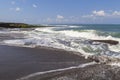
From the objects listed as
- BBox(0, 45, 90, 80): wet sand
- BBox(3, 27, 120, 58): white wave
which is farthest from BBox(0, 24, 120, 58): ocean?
BBox(0, 45, 90, 80): wet sand

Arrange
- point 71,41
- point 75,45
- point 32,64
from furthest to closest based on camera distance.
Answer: point 71,41
point 75,45
point 32,64

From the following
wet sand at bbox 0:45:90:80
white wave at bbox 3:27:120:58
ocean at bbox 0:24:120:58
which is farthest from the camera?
ocean at bbox 0:24:120:58

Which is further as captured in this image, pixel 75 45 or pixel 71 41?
pixel 71 41

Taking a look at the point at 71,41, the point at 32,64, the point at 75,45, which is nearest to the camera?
the point at 32,64

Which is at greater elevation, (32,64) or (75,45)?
(32,64)

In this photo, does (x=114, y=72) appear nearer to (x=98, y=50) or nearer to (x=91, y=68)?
(x=91, y=68)

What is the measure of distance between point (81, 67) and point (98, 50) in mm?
4380

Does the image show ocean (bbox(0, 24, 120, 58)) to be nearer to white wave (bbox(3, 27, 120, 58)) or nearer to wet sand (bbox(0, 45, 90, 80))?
white wave (bbox(3, 27, 120, 58))

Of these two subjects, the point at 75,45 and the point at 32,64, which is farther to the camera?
the point at 75,45

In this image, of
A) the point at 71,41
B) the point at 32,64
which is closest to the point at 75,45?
the point at 71,41

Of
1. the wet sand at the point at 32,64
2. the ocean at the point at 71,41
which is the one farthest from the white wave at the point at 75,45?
the wet sand at the point at 32,64

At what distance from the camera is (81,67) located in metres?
8.59

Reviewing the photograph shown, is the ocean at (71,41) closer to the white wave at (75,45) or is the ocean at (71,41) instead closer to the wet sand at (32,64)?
the white wave at (75,45)

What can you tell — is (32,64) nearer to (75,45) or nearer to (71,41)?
(75,45)
